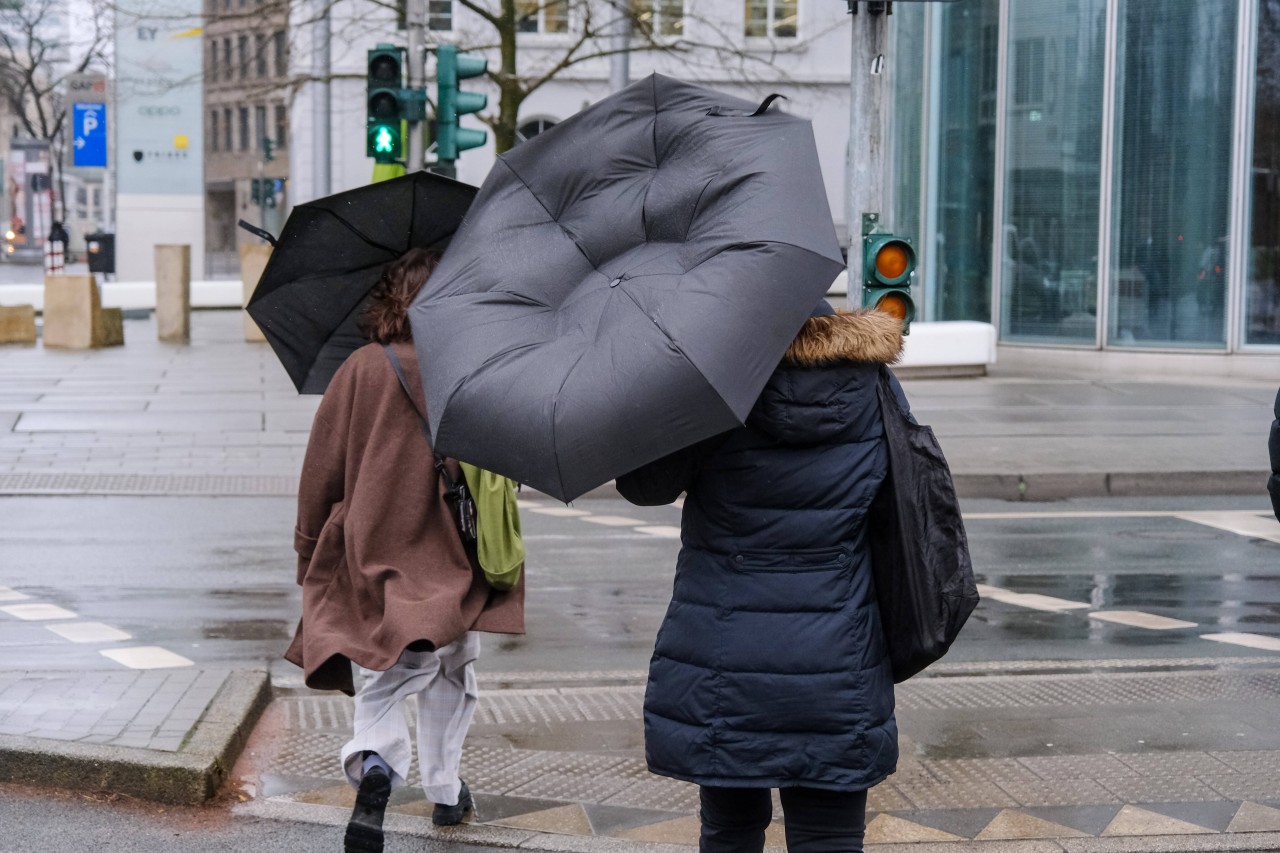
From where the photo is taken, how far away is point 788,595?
3301 millimetres

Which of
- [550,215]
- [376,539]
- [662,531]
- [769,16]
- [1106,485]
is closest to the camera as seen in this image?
[550,215]

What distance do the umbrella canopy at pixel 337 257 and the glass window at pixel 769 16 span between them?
39.6 m

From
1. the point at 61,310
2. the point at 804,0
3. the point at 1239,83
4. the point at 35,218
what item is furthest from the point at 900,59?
the point at 35,218

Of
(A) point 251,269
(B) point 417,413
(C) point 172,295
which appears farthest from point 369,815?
(A) point 251,269

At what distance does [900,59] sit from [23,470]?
15967 mm

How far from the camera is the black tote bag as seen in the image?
11.0 ft

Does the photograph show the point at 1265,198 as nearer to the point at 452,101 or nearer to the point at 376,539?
the point at 452,101

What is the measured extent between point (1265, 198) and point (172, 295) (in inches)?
598

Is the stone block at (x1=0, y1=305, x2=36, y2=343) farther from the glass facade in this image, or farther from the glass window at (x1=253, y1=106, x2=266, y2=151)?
the glass window at (x1=253, y1=106, x2=266, y2=151)

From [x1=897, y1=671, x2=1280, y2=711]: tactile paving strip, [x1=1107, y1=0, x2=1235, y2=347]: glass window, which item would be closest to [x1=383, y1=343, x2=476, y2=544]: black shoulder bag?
[x1=897, y1=671, x2=1280, y2=711]: tactile paving strip

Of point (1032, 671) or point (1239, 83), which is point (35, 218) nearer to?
point (1239, 83)

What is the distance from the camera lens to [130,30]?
163ft

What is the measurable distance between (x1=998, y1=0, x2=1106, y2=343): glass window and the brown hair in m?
17.6

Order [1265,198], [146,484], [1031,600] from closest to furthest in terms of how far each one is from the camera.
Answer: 1. [1031,600]
2. [146,484]
3. [1265,198]
